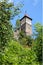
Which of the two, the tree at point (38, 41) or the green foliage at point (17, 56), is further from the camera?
the tree at point (38, 41)

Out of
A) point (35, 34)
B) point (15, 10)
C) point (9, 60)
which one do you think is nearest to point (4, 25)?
point (15, 10)

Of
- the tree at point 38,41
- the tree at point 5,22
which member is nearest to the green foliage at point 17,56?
the tree at point 38,41

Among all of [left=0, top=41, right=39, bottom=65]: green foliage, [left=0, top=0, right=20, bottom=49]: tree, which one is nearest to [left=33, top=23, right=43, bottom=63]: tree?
[left=0, top=41, right=39, bottom=65]: green foliage

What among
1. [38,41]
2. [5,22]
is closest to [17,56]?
[38,41]

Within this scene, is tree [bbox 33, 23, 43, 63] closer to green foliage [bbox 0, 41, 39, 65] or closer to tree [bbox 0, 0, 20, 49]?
green foliage [bbox 0, 41, 39, 65]

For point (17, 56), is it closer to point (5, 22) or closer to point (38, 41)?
point (38, 41)

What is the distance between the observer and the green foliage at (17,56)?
45.6ft

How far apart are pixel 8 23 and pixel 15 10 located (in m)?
0.79

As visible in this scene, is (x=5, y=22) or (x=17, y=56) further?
(x=17, y=56)

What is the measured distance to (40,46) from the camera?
1714cm

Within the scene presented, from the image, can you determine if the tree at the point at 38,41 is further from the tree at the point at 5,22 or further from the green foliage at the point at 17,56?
the tree at the point at 5,22

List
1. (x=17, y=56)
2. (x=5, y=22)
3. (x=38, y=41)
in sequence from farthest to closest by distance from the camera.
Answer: (x=38, y=41) < (x=17, y=56) < (x=5, y=22)

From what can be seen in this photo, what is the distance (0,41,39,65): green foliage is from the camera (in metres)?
13.9

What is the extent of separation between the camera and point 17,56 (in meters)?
15.3
